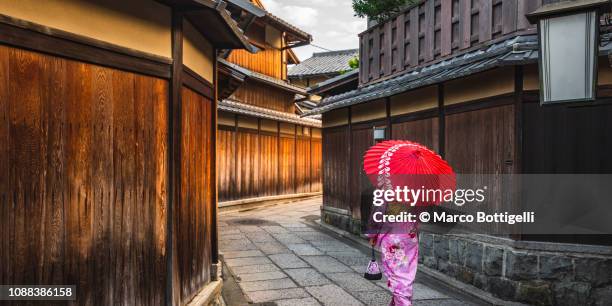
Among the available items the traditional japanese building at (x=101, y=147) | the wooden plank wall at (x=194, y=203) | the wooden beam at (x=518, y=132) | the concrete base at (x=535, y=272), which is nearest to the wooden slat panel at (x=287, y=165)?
the concrete base at (x=535, y=272)

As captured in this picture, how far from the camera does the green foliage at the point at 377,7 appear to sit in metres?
13.1

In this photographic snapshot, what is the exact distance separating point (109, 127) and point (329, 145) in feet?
35.2

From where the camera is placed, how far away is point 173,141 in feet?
17.0

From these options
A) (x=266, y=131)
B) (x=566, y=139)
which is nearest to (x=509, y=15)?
(x=566, y=139)

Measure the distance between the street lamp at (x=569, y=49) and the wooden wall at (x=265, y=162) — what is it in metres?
13.1

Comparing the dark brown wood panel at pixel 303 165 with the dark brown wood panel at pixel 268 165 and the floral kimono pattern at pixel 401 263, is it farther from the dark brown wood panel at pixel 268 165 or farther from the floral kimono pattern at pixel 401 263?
the floral kimono pattern at pixel 401 263

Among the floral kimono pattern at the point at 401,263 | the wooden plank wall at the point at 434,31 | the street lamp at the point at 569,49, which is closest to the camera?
the street lamp at the point at 569,49

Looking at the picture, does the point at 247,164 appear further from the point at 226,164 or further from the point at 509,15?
the point at 509,15

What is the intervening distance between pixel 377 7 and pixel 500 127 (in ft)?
22.9

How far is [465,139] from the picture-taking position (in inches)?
327

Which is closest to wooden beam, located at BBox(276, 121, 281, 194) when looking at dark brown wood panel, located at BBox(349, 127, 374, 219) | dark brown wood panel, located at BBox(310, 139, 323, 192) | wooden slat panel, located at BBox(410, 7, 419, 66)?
dark brown wood panel, located at BBox(310, 139, 323, 192)

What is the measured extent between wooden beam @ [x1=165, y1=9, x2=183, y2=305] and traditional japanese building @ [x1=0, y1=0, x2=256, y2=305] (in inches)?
0.6

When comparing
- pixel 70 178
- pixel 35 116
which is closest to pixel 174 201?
pixel 70 178

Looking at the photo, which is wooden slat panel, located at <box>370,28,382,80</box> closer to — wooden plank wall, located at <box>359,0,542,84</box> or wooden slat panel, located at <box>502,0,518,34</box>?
wooden plank wall, located at <box>359,0,542,84</box>
